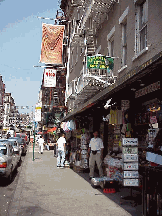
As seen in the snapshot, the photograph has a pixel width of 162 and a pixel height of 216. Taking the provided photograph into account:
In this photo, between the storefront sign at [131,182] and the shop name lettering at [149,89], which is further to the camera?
the storefront sign at [131,182]

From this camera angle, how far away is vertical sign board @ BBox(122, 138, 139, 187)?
23.0 feet

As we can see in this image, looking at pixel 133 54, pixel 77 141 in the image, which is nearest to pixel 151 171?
pixel 133 54

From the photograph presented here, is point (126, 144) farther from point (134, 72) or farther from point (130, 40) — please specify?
point (130, 40)

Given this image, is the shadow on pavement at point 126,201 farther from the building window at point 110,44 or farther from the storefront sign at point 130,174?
the building window at point 110,44

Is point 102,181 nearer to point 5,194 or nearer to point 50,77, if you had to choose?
point 5,194

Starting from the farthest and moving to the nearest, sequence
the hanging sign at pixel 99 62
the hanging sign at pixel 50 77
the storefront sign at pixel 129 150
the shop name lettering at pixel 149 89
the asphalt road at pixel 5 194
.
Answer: the hanging sign at pixel 50 77, the hanging sign at pixel 99 62, the storefront sign at pixel 129 150, the asphalt road at pixel 5 194, the shop name lettering at pixel 149 89

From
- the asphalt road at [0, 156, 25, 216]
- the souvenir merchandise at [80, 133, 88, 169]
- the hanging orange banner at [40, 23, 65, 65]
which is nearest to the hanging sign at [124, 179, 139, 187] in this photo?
the asphalt road at [0, 156, 25, 216]

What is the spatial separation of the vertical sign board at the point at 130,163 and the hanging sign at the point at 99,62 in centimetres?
456

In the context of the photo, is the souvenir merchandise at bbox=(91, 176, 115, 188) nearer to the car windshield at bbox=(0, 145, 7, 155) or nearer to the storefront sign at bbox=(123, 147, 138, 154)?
the storefront sign at bbox=(123, 147, 138, 154)

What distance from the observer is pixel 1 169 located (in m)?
9.73

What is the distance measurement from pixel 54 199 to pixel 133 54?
559cm

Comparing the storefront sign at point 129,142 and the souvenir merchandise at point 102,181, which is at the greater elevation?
the storefront sign at point 129,142

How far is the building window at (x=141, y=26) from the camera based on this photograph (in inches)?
360

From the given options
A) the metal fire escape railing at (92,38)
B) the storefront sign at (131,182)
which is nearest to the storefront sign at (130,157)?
the storefront sign at (131,182)
